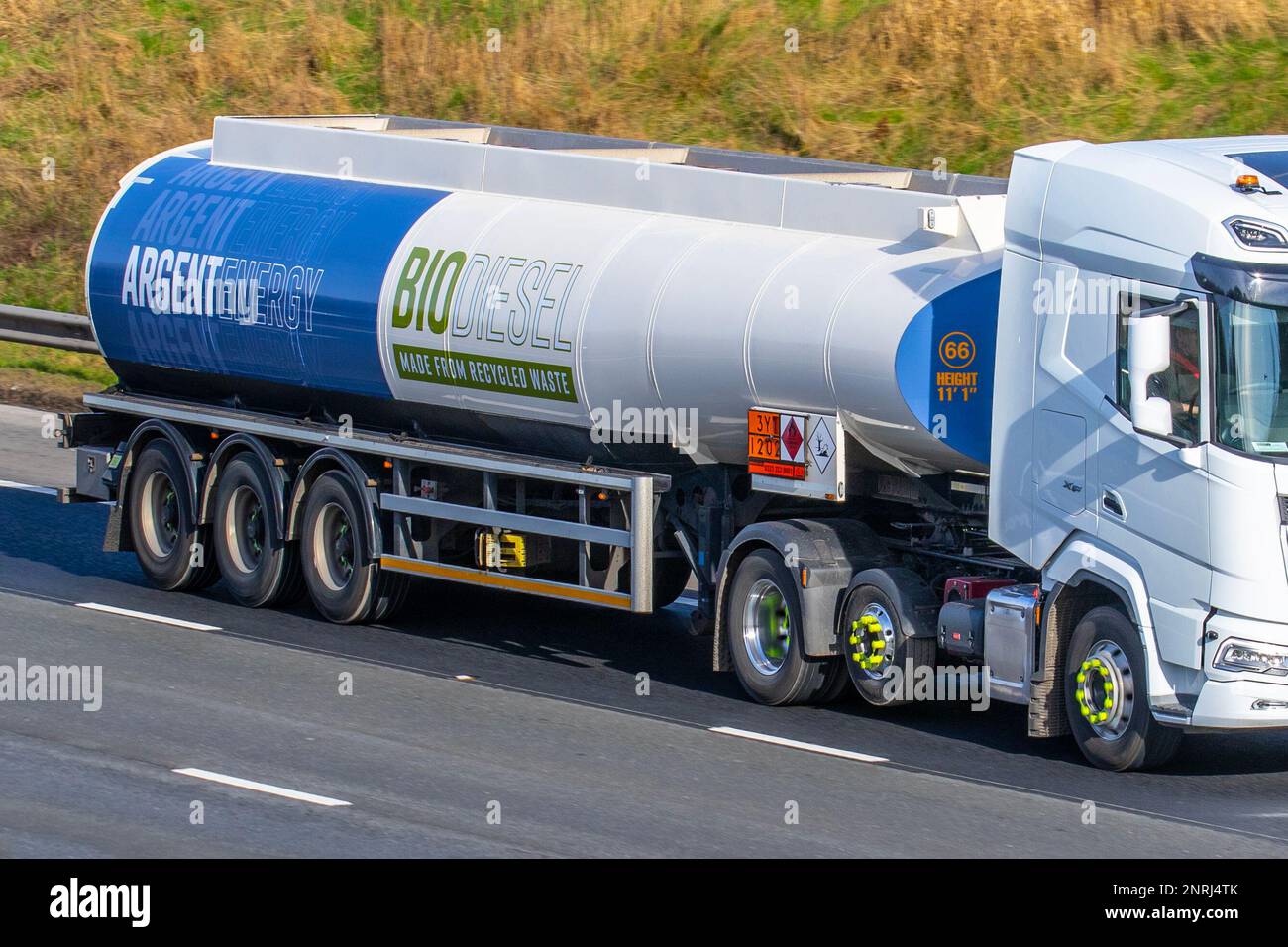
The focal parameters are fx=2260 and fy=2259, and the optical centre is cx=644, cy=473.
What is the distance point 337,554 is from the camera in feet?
52.6

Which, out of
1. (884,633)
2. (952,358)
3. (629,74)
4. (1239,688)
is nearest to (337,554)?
(884,633)

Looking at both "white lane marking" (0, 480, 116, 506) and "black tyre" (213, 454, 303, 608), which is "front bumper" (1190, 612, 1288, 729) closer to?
"black tyre" (213, 454, 303, 608)

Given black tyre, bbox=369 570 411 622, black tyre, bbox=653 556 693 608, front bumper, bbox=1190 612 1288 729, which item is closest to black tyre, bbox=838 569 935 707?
black tyre, bbox=653 556 693 608

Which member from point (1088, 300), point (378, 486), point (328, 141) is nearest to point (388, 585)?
point (378, 486)

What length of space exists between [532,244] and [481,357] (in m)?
0.80

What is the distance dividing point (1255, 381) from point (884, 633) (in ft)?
9.38

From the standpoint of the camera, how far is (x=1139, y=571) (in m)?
11.1

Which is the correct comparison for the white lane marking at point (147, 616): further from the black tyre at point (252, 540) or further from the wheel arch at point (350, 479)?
the wheel arch at point (350, 479)

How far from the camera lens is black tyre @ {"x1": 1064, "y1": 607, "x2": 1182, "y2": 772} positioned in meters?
11.2

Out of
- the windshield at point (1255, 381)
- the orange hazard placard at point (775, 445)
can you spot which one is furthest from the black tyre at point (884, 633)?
the windshield at point (1255, 381)

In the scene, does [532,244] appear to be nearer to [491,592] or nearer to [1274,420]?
[491,592]

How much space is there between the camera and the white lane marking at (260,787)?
35.7 ft

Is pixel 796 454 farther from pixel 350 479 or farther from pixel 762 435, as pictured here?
pixel 350 479

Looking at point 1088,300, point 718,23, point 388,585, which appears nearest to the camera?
point 1088,300
